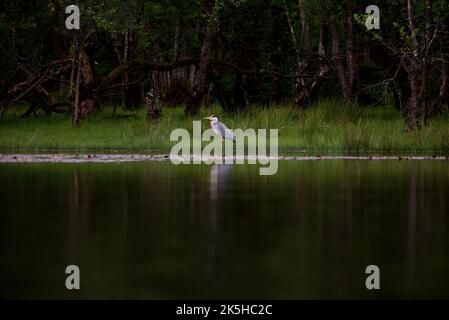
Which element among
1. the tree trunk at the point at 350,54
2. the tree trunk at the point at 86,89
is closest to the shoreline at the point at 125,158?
the tree trunk at the point at 86,89

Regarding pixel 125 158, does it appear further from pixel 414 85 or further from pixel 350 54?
pixel 350 54

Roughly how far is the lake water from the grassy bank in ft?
30.8

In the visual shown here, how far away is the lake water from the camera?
9.88 meters

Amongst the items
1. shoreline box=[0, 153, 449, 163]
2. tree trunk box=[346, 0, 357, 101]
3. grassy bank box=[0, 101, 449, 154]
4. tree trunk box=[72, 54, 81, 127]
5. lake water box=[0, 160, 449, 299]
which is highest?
tree trunk box=[346, 0, 357, 101]

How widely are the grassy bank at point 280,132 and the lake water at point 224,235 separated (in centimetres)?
940

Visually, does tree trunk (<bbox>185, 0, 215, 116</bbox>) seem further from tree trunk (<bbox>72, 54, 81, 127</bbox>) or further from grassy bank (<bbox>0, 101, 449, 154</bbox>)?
tree trunk (<bbox>72, 54, 81, 127</bbox>)

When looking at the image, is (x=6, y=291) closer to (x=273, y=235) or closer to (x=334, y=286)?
(x=334, y=286)

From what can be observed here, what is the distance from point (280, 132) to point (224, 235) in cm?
2197

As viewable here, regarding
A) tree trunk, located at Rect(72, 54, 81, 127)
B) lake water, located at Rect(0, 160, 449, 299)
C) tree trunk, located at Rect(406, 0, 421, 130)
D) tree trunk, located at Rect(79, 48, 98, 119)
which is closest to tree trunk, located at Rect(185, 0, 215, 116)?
tree trunk, located at Rect(79, 48, 98, 119)

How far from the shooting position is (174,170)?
24766 mm

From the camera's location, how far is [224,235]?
43.3 ft

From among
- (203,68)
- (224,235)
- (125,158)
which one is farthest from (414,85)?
(224,235)
